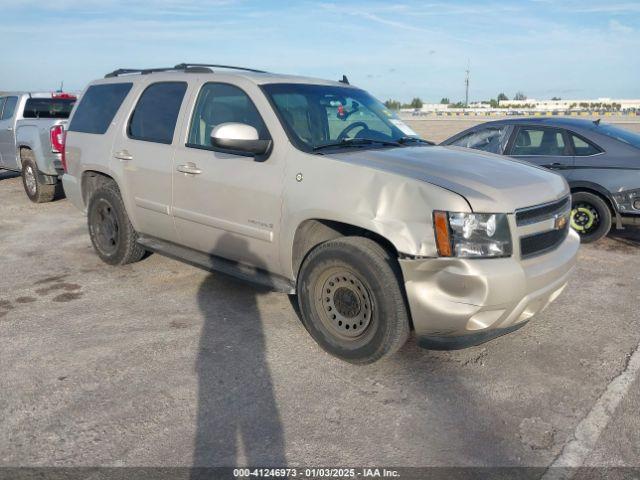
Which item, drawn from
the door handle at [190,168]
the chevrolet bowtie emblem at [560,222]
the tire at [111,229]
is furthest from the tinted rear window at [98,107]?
the chevrolet bowtie emblem at [560,222]

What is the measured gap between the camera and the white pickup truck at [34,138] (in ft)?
30.7

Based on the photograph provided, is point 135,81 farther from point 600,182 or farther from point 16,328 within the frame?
point 600,182

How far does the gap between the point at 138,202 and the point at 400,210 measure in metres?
2.87

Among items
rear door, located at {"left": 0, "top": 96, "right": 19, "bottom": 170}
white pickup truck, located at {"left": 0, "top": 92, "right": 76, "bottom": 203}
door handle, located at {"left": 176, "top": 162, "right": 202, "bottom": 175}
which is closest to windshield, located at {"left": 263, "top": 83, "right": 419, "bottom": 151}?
door handle, located at {"left": 176, "top": 162, "right": 202, "bottom": 175}

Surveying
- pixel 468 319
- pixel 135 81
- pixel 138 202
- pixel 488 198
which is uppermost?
pixel 135 81

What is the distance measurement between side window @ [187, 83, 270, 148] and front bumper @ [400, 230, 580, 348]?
73.6 inches

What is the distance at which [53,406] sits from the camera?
3.25 meters

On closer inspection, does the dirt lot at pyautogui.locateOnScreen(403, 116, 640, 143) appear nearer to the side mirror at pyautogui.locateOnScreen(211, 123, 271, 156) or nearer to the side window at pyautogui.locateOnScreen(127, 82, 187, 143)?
the side window at pyautogui.locateOnScreen(127, 82, 187, 143)

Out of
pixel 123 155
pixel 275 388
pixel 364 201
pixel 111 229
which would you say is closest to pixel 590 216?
pixel 364 201

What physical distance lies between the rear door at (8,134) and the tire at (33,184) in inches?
19.9

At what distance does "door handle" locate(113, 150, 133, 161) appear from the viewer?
5.25 m

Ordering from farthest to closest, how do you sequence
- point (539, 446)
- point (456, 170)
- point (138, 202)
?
point (138, 202) < point (456, 170) < point (539, 446)

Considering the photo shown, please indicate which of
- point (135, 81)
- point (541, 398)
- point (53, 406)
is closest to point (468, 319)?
point (541, 398)

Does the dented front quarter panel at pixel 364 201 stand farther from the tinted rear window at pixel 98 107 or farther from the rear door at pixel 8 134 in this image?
the rear door at pixel 8 134
